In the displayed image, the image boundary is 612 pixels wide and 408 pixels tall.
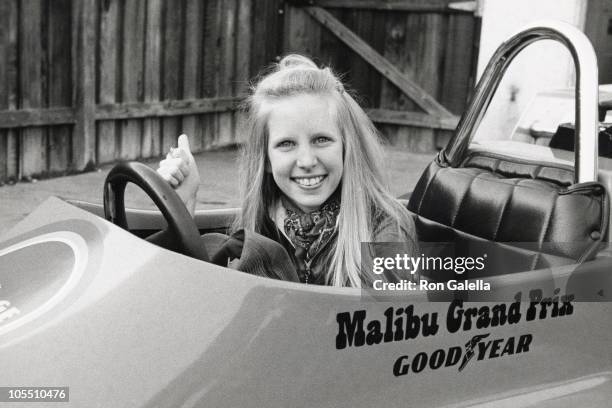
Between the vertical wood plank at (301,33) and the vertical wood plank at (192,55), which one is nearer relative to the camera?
the vertical wood plank at (192,55)

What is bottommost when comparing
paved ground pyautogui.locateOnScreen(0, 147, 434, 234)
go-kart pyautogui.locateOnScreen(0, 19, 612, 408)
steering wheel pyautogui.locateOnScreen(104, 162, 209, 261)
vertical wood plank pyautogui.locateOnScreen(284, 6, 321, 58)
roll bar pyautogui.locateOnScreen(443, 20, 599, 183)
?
paved ground pyautogui.locateOnScreen(0, 147, 434, 234)

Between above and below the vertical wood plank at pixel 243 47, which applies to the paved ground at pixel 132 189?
below

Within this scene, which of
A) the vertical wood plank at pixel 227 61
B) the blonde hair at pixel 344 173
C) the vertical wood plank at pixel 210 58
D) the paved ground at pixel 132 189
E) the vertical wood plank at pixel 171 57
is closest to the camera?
the blonde hair at pixel 344 173

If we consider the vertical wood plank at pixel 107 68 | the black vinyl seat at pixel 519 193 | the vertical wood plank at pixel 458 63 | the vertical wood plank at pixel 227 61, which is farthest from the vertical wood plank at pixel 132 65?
the black vinyl seat at pixel 519 193

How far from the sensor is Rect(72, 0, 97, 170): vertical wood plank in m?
5.96

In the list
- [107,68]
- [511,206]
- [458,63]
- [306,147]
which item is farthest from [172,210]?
[458,63]

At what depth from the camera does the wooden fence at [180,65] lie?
577 cm

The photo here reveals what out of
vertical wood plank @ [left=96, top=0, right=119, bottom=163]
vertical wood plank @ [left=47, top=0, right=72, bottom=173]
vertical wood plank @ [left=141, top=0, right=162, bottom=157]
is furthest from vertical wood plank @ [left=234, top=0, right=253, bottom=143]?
vertical wood plank @ [left=47, top=0, right=72, bottom=173]

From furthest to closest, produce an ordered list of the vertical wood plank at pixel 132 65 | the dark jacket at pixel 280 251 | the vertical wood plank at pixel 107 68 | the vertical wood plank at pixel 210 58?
the vertical wood plank at pixel 210 58 → the vertical wood plank at pixel 132 65 → the vertical wood plank at pixel 107 68 → the dark jacket at pixel 280 251

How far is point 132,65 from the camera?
6523 millimetres

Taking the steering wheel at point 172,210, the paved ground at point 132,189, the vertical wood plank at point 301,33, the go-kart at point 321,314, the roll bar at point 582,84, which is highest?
the vertical wood plank at point 301,33

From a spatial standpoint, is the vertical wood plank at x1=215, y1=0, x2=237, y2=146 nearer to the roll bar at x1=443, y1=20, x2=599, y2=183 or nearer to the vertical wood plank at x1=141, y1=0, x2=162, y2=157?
the vertical wood plank at x1=141, y1=0, x2=162, y2=157

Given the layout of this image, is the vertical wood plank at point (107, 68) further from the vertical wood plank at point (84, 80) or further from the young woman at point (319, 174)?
the young woman at point (319, 174)

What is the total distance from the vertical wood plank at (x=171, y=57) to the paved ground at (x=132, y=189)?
395 millimetres
